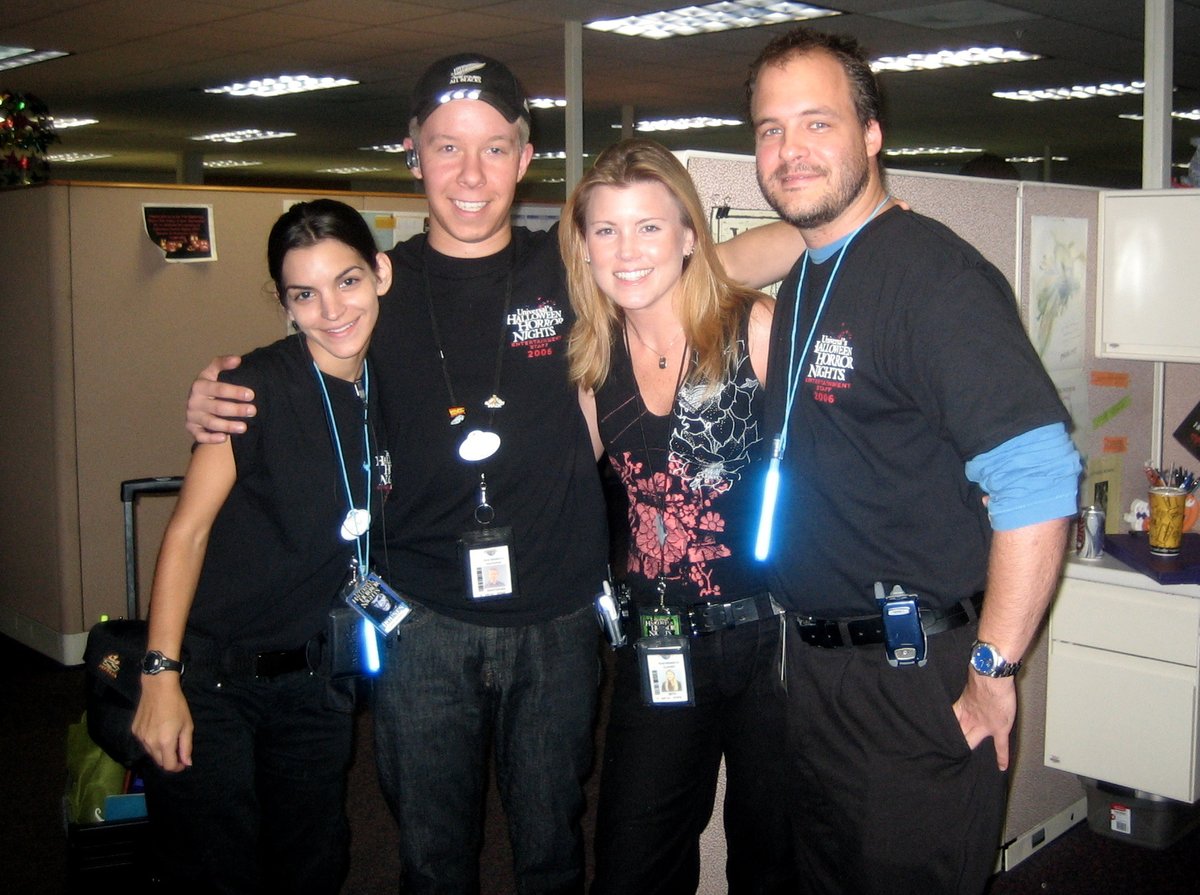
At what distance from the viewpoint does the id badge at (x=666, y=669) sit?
68.4 inches

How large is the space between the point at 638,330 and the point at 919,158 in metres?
14.9

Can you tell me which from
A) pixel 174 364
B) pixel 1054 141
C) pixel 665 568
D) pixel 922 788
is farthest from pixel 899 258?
pixel 1054 141

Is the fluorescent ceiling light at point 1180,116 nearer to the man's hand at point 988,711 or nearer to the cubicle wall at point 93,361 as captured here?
the cubicle wall at point 93,361

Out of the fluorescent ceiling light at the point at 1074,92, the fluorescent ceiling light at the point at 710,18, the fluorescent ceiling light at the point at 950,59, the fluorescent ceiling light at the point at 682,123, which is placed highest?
the fluorescent ceiling light at the point at 682,123

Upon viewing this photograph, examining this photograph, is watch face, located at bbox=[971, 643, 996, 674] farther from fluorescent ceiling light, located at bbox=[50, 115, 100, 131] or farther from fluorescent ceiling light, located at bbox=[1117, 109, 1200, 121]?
fluorescent ceiling light, located at bbox=[50, 115, 100, 131]

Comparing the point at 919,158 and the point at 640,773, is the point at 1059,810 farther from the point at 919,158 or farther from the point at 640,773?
the point at 919,158

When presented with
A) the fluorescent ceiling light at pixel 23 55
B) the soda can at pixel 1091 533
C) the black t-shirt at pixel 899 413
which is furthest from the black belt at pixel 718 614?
the fluorescent ceiling light at pixel 23 55

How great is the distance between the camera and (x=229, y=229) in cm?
473

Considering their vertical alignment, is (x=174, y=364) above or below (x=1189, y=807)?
above

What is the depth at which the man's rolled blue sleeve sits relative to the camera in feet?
4.51

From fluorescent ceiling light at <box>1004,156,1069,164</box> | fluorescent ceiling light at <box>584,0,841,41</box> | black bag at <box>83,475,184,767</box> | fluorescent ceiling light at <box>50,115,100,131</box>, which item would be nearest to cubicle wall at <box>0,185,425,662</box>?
fluorescent ceiling light at <box>584,0,841,41</box>

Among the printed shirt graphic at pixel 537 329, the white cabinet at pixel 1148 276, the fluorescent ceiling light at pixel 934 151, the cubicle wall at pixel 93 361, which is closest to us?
the printed shirt graphic at pixel 537 329

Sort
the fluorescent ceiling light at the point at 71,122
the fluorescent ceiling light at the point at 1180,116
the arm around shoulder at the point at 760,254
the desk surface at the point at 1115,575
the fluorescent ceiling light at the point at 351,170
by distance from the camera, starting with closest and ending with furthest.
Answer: the arm around shoulder at the point at 760,254 < the desk surface at the point at 1115,575 < the fluorescent ceiling light at the point at 1180,116 < the fluorescent ceiling light at the point at 71,122 < the fluorescent ceiling light at the point at 351,170

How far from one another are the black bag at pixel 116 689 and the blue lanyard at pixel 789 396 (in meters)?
1.04
